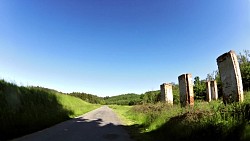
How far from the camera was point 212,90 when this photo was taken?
29984 mm

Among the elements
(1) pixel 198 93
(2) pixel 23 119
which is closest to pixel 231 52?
(2) pixel 23 119

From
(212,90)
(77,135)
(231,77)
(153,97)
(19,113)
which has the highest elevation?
(212,90)

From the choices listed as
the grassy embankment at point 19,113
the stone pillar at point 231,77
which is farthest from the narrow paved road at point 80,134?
the stone pillar at point 231,77

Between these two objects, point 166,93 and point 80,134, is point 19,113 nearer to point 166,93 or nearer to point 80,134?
point 80,134

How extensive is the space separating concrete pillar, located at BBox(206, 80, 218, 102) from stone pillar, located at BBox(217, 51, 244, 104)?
745 inches

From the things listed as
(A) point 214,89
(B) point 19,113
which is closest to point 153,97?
(A) point 214,89

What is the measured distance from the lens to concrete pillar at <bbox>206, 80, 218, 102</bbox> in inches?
1120

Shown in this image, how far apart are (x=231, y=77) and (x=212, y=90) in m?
21.4

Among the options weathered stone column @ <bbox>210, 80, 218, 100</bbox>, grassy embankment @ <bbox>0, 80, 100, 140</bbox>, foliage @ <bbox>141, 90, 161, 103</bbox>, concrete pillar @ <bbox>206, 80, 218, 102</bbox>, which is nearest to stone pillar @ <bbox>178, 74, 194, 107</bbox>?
grassy embankment @ <bbox>0, 80, 100, 140</bbox>

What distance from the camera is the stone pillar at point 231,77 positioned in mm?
9492

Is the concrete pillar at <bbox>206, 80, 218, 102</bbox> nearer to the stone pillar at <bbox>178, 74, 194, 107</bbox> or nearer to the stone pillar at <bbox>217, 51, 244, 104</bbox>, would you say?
the stone pillar at <bbox>178, 74, 194, 107</bbox>

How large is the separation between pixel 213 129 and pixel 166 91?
489 inches

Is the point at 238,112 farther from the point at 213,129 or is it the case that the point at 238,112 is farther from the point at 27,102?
the point at 27,102

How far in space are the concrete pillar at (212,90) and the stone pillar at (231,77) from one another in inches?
745
